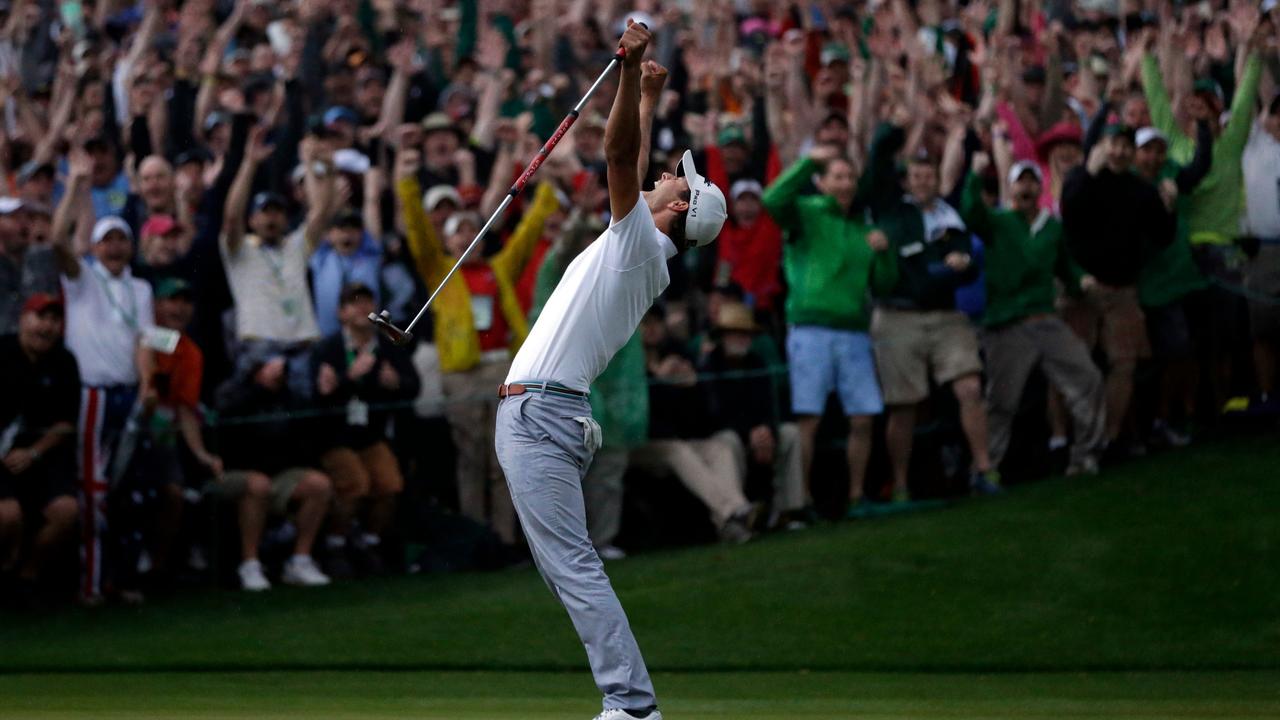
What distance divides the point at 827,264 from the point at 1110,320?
2.43 meters

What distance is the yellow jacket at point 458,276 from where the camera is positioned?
13.4 meters

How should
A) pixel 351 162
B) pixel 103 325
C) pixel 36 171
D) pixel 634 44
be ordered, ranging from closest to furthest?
pixel 634 44 < pixel 103 325 < pixel 36 171 < pixel 351 162

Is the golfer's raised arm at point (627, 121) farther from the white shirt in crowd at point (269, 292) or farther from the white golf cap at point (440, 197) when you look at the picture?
the white golf cap at point (440, 197)

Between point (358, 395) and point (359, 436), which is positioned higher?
point (358, 395)

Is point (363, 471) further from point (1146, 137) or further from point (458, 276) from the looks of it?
point (1146, 137)

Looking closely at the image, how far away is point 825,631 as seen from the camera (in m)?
11.1

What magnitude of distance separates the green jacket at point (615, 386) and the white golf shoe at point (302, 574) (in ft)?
7.05

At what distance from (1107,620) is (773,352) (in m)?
3.76

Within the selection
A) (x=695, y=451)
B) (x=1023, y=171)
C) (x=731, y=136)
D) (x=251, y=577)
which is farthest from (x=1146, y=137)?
(x=251, y=577)

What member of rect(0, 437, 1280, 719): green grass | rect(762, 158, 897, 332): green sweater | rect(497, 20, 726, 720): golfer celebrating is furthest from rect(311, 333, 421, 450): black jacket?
rect(497, 20, 726, 720): golfer celebrating

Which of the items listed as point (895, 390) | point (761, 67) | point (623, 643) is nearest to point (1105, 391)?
point (895, 390)

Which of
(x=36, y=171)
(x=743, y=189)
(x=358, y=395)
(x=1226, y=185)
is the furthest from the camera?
(x=743, y=189)

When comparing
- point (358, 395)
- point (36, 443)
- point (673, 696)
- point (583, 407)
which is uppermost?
point (583, 407)

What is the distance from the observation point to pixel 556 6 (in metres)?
20.2
